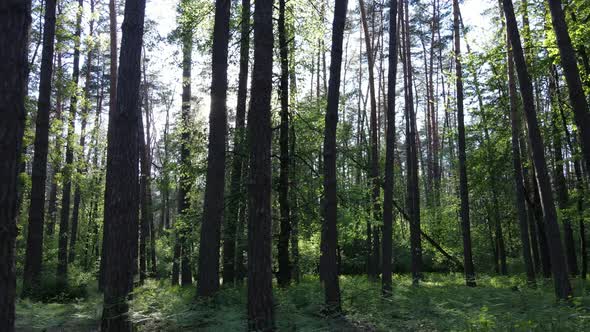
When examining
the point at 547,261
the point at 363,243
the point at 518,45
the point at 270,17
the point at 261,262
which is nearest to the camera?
the point at 261,262

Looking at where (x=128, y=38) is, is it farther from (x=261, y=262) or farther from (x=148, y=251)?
(x=148, y=251)

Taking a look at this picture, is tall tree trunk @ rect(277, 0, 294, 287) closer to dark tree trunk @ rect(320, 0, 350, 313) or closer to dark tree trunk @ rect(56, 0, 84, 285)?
dark tree trunk @ rect(320, 0, 350, 313)

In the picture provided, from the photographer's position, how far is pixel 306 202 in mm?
11914

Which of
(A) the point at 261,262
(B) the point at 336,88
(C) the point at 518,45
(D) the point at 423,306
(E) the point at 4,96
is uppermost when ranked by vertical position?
(C) the point at 518,45

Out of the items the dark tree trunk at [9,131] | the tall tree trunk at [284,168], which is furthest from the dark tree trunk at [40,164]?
the dark tree trunk at [9,131]

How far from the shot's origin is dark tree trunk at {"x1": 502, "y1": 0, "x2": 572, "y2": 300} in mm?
9523

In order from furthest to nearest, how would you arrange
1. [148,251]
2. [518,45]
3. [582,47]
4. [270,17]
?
1. [148,251]
2. [582,47]
3. [518,45]
4. [270,17]

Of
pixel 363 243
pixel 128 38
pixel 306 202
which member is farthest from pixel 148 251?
pixel 128 38

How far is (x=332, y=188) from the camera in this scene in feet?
28.9

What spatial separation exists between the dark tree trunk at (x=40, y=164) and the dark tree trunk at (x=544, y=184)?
12062mm

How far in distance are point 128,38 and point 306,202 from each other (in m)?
6.55

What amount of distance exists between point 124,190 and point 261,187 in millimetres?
2051

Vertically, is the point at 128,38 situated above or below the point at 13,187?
above

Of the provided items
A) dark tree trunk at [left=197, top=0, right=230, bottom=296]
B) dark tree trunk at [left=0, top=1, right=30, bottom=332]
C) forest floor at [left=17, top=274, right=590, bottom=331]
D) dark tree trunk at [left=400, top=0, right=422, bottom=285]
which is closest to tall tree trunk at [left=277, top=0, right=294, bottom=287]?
forest floor at [left=17, top=274, right=590, bottom=331]
